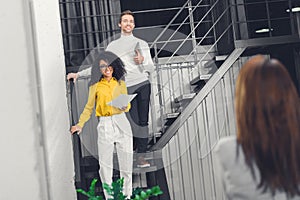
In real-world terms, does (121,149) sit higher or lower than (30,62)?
lower

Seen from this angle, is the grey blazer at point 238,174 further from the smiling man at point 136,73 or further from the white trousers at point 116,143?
the smiling man at point 136,73

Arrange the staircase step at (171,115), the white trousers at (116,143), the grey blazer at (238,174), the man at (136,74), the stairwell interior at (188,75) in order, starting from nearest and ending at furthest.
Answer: the grey blazer at (238,174), the white trousers at (116,143), the man at (136,74), the stairwell interior at (188,75), the staircase step at (171,115)

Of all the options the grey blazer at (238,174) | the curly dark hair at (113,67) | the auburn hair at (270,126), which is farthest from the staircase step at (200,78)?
the grey blazer at (238,174)

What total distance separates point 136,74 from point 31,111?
1041 millimetres

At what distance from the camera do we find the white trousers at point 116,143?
16.2 ft

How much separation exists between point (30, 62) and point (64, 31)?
1.45m

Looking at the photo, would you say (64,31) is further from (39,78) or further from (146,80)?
(39,78)

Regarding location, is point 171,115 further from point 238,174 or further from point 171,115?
point 238,174

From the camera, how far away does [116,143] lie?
5004 mm

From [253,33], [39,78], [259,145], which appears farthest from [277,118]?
[253,33]

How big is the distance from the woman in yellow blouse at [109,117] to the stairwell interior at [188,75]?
0.28 metres

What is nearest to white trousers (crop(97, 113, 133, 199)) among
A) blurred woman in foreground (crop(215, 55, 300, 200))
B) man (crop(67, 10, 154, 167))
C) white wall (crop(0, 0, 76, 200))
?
man (crop(67, 10, 154, 167))

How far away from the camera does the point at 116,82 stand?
16.0 ft

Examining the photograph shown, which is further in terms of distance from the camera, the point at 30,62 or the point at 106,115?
the point at 106,115
